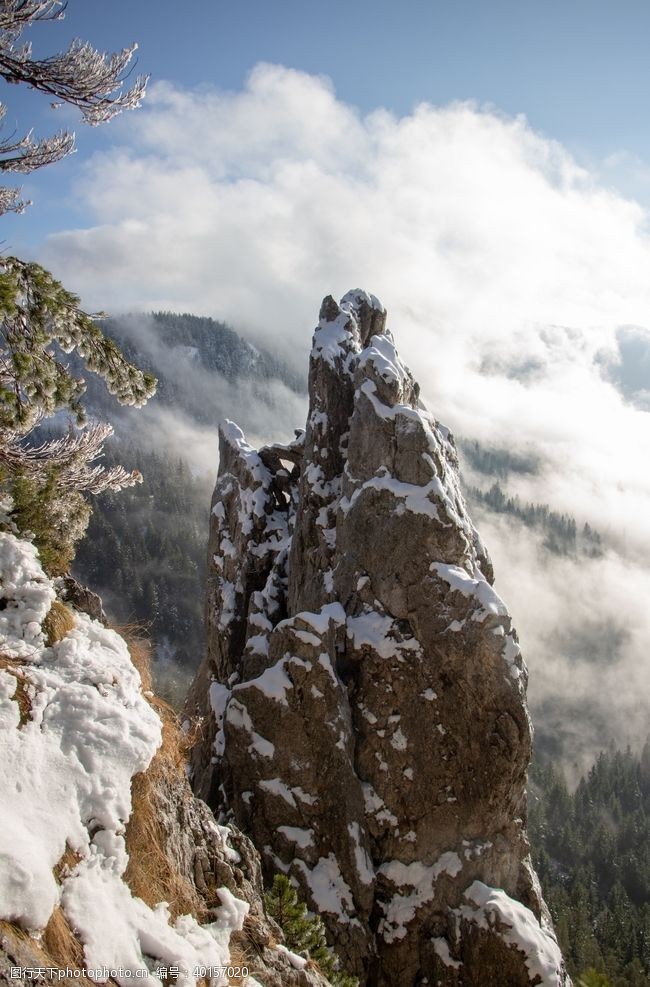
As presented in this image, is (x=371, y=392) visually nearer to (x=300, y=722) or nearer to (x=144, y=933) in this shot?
(x=300, y=722)

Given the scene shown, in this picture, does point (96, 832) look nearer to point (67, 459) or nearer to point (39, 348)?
point (67, 459)

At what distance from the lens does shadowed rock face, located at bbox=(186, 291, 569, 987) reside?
21.6m

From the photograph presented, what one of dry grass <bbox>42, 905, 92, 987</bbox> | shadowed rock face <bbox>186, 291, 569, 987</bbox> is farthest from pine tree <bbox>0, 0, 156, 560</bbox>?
shadowed rock face <bbox>186, 291, 569, 987</bbox>

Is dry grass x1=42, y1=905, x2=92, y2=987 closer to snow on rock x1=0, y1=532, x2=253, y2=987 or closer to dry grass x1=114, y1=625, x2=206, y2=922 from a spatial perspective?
snow on rock x1=0, y1=532, x2=253, y2=987

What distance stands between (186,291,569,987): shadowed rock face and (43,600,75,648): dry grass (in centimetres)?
1571

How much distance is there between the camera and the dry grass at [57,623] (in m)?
9.09

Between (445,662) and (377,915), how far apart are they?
9.76 meters

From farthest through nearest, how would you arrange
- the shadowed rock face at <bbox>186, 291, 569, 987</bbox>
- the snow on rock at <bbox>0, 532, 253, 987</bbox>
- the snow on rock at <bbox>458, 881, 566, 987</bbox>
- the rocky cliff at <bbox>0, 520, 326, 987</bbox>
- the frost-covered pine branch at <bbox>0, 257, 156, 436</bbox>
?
the shadowed rock face at <bbox>186, 291, 569, 987</bbox>, the snow on rock at <bbox>458, 881, 566, 987</bbox>, the frost-covered pine branch at <bbox>0, 257, 156, 436</bbox>, the snow on rock at <bbox>0, 532, 253, 987</bbox>, the rocky cliff at <bbox>0, 520, 326, 987</bbox>

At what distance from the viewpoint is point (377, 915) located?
22.3m

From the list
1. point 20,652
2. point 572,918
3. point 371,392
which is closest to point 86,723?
point 20,652

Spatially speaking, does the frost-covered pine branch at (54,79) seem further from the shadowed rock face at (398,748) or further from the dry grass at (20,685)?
the shadowed rock face at (398,748)

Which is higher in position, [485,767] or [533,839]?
[485,767]

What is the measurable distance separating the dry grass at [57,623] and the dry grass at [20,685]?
77cm

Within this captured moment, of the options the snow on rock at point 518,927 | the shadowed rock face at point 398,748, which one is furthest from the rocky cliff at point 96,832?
the snow on rock at point 518,927
